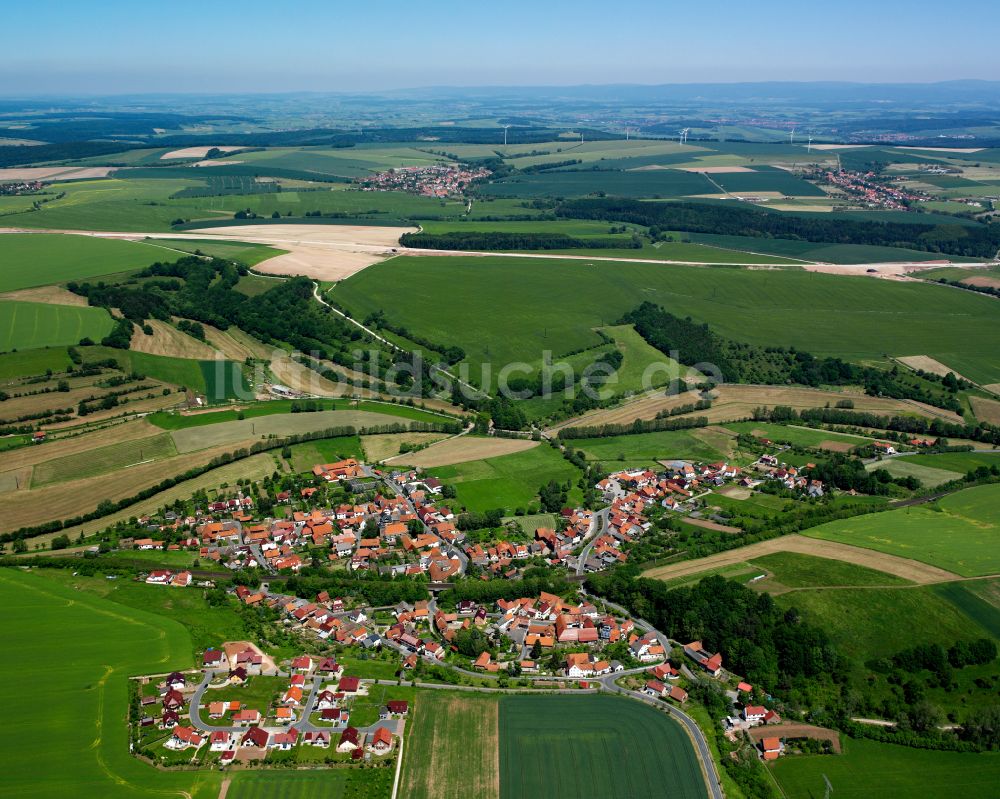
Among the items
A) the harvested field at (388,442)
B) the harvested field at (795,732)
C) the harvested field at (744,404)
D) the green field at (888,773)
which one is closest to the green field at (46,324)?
the harvested field at (388,442)

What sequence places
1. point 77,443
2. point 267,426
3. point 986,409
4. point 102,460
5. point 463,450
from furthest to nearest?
point 986,409 < point 267,426 < point 463,450 < point 77,443 < point 102,460

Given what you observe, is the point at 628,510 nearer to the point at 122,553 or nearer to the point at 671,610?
the point at 671,610

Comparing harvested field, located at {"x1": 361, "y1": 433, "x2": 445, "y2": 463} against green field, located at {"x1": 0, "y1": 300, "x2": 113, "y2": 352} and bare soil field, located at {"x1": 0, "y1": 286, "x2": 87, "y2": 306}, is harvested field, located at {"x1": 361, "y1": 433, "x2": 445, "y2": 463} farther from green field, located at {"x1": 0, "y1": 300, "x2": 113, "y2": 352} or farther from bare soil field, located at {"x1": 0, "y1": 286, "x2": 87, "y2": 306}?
bare soil field, located at {"x1": 0, "y1": 286, "x2": 87, "y2": 306}

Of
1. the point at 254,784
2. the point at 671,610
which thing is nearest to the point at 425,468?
the point at 671,610

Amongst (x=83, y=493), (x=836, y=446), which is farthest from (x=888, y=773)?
(x=83, y=493)

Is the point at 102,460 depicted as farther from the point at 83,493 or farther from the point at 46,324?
the point at 46,324

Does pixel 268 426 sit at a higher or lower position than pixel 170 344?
lower

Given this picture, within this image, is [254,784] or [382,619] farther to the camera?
[382,619]
